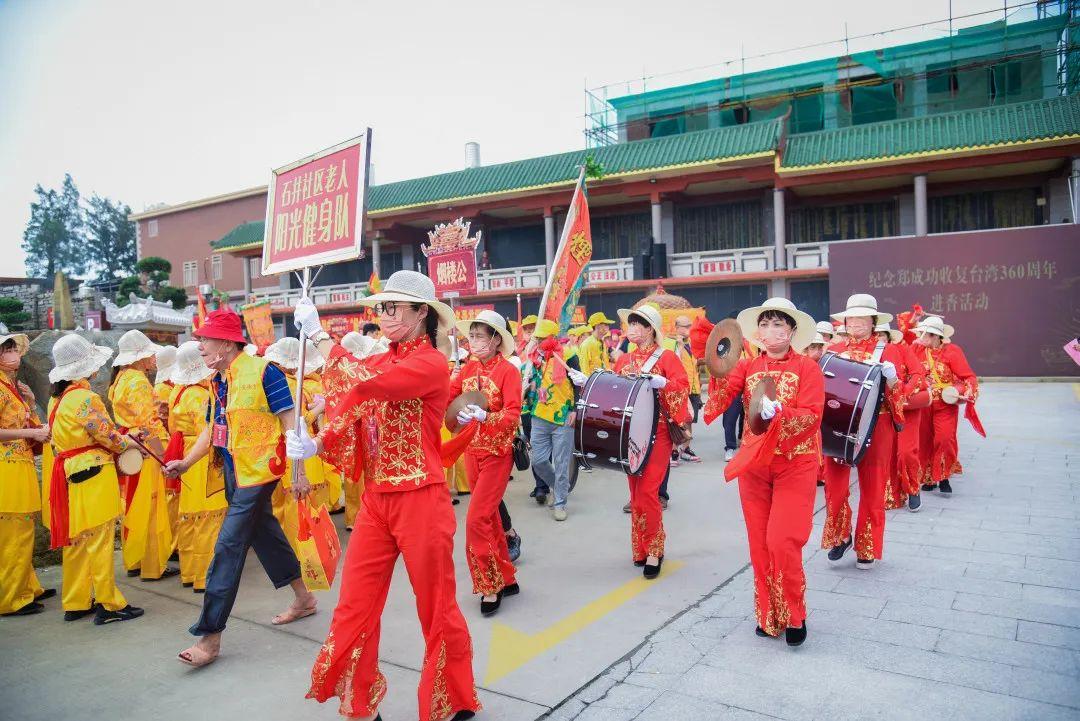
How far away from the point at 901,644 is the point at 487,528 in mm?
2405

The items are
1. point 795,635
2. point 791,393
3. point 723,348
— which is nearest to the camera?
point 795,635

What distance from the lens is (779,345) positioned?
4.18 m

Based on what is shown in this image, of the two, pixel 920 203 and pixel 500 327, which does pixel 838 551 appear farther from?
pixel 920 203

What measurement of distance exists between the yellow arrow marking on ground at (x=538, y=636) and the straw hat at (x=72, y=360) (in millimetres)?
3199

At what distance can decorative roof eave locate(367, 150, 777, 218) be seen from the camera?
18.8m

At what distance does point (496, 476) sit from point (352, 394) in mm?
1982

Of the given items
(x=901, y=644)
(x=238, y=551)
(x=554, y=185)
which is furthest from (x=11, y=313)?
(x=901, y=644)

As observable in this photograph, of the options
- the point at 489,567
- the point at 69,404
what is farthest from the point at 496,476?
the point at 69,404

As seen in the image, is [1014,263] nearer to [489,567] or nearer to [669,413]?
[669,413]

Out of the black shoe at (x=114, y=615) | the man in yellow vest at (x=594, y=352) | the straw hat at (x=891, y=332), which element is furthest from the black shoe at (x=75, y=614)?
the man in yellow vest at (x=594, y=352)

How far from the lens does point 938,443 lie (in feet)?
24.0

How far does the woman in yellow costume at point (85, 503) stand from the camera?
4637 mm

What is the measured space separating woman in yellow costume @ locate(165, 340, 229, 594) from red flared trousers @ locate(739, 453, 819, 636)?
3.60 metres

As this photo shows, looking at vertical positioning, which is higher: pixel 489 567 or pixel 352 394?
pixel 352 394
